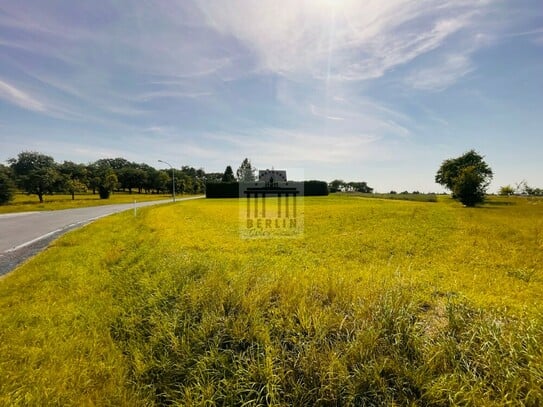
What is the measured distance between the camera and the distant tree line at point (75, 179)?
1844 inches

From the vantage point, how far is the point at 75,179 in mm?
60125

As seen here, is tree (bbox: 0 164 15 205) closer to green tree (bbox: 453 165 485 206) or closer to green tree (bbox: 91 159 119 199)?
green tree (bbox: 91 159 119 199)

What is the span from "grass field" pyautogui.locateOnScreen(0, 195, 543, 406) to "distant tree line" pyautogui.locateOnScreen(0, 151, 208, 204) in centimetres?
4934

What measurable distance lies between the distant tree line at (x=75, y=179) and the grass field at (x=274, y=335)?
162ft

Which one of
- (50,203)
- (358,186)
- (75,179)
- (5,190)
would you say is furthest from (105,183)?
(358,186)

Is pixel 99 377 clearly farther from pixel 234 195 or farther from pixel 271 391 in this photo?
pixel 234 195

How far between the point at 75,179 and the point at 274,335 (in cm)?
7291

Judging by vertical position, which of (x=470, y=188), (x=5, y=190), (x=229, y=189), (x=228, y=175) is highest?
(x=228, y=175)

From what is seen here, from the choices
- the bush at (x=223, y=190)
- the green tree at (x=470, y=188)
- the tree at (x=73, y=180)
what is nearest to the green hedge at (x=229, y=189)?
the bush at (x=223, y=190)

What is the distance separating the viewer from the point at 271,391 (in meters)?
2.87

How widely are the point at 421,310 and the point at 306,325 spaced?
1853mm

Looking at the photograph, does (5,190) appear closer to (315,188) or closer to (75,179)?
(75,179)

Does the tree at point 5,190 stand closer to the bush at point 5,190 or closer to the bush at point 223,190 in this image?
the bush at point 5,190

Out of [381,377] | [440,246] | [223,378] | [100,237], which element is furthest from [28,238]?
[440,246]
